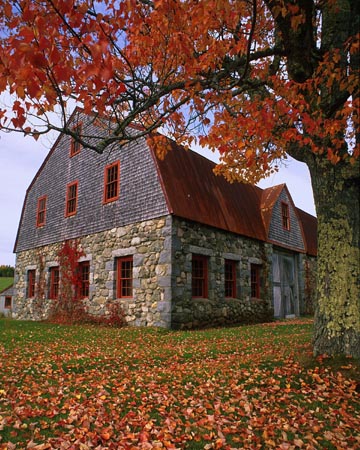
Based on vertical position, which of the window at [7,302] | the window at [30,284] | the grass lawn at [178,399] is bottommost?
the grass lawn at [178,399]

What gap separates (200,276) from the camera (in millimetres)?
13750

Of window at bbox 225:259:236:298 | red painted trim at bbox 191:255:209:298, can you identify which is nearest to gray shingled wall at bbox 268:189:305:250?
window at bbox 225:259:236:298

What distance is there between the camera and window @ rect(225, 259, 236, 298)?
1504 cm

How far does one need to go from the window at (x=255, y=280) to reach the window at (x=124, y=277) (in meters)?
5.70

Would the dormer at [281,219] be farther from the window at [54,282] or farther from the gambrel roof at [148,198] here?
the window at [54,282]

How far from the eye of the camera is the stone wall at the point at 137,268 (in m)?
12.2

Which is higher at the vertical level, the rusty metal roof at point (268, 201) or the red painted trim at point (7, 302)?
the rusty metal roof at point (268, 201)

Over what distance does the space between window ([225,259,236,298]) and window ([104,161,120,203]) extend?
5.19m

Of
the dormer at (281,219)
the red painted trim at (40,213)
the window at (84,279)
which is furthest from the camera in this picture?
the red painted trim at (40,213)

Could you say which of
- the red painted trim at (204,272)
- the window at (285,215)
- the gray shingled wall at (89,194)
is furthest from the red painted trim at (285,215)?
the gray shingled wall at (89,194)

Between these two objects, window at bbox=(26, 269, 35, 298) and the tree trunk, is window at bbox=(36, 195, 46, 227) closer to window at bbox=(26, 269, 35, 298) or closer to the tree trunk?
window at bbox=(26, 269, 35, 298)

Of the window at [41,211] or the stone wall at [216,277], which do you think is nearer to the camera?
the stone wall at [216,277]

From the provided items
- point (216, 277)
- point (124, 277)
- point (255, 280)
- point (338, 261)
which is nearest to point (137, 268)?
point (124, 277)

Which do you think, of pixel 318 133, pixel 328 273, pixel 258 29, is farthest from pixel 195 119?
pixel 328 273
